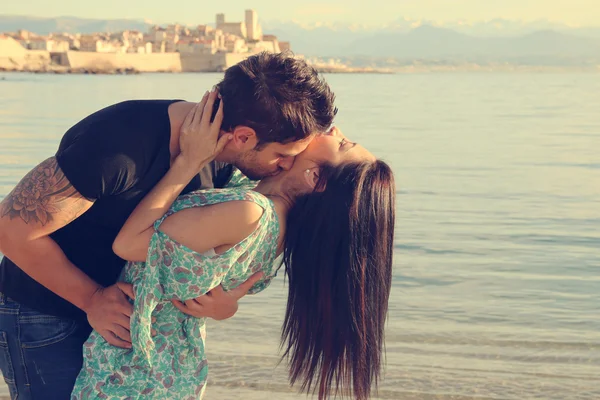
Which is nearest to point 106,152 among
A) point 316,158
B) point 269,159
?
point 269,159

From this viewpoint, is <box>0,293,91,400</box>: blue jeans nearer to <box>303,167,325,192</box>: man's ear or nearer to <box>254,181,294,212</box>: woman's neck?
<box>254,181,294,212</box>: woman's neck

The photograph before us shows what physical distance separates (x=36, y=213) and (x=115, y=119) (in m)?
0.28

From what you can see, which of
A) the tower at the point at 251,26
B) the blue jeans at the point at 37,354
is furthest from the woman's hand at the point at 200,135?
the tower at the point at 251,26

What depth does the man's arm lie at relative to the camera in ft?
6.53

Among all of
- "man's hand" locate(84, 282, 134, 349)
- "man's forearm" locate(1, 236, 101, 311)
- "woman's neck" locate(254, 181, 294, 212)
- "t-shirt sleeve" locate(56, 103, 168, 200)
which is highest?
"t-shirt sleeve" locate(56, 103, 168, 200)

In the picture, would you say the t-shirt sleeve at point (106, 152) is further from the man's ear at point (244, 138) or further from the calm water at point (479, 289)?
the calm water at point (479, 289)

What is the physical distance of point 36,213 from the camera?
79.2 inches

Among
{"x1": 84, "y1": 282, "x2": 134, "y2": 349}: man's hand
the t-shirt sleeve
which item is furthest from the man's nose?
{"x1": 84, "y1": 282, "x2": 134, "y2": 349}: man's hand

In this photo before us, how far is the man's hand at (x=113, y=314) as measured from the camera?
205cm

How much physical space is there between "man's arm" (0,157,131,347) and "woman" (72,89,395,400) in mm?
64

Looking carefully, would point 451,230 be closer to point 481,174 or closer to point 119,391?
point 481,174

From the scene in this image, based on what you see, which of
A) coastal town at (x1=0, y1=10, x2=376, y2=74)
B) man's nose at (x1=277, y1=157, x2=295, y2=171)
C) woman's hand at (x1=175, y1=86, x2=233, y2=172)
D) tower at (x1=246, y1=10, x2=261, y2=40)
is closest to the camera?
woman's hand at (x1=175, y1=86, x2=233, y2=172)

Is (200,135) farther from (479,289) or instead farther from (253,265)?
(479,289)

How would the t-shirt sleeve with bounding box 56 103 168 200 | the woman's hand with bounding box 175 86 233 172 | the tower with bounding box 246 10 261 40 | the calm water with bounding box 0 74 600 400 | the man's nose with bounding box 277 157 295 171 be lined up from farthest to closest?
the tower with bounding box 246 10 261 40, the calm water with bounding box 0 74 600 400, the man's nose with bounding box 277 157 295 171, the woman's hand with bounding box 175 86 233 172, the t-shirt sleeve with bounding box 56 103 168 200
